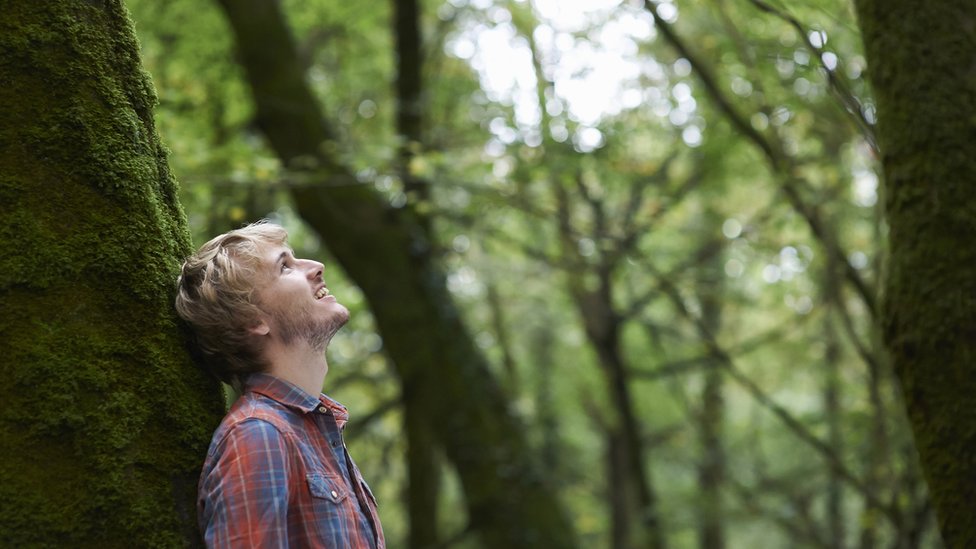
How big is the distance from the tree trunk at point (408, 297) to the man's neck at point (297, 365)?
600cm

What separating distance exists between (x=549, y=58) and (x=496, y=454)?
5349 millimetres

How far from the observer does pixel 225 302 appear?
240 centimetres

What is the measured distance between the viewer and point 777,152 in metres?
6.70

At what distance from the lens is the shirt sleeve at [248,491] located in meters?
2.11

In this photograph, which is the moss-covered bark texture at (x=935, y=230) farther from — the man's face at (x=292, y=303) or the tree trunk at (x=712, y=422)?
the tree trunk at (x=712, y=422)

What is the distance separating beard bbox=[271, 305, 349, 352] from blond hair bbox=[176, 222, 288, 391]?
68 millimetres

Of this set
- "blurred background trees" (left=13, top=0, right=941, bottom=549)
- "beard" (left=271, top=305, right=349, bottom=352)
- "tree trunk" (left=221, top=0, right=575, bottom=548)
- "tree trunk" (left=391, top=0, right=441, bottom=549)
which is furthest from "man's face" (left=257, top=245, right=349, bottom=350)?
"tree trunk" (left=221, top=0, right=575, bottom=548)

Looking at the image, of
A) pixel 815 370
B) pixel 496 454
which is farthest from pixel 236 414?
pixel 815 370

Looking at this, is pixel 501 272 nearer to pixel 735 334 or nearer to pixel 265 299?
pixel 735 334

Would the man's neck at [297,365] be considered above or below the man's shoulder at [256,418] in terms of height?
above

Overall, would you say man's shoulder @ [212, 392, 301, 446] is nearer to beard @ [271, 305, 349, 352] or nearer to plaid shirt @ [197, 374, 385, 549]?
plaid shirt @ [197, 374, 385, 549]

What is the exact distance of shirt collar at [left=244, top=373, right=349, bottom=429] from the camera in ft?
7.99

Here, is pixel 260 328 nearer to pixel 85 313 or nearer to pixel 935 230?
pixel 85 313

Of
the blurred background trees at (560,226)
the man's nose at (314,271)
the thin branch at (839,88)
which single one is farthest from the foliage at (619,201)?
the man's nose at (314,271)
